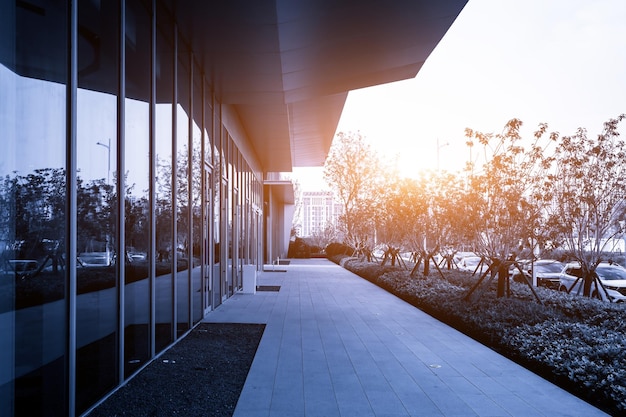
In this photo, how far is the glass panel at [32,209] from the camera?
10.3ft

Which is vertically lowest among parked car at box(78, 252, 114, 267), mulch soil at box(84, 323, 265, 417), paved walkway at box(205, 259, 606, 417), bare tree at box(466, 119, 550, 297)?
paved walkway at box(205, 259, 606, 417)

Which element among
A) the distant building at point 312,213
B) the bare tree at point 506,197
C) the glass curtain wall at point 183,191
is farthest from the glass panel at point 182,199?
the distant building at point 312,213

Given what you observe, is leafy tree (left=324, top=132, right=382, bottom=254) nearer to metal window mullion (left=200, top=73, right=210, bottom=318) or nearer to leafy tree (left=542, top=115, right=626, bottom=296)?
leafy tree (left=542, top=115, right=626, bottom=296)

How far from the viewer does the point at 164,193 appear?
6688 millimetres

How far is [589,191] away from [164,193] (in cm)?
819

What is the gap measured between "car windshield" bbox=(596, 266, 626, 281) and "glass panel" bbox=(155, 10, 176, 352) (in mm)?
11585

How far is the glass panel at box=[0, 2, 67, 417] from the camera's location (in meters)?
3.15

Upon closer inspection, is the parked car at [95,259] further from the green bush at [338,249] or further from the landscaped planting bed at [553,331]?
the green bush at [338,249]

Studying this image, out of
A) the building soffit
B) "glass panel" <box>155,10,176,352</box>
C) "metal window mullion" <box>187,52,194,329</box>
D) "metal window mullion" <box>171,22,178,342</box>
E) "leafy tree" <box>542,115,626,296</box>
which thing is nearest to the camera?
"glass panel" <box>155,10,176,352</box>

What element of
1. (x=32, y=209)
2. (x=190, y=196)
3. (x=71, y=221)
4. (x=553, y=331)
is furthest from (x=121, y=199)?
(x=553, y=331)

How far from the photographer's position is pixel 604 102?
40.6 feet

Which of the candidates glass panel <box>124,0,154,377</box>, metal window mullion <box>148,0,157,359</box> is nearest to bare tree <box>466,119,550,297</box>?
metal window mullion <box>148,0,157,359</box>

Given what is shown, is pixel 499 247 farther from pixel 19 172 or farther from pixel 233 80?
pixel 19 172

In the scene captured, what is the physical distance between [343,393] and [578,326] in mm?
3651
